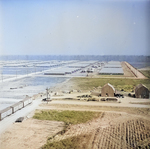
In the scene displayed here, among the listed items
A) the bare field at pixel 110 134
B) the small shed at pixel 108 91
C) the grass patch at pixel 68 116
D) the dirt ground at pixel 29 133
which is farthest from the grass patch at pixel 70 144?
the small shed at pixel 108 91

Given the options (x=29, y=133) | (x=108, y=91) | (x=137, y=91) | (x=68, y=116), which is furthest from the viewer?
(x=108, y=91)

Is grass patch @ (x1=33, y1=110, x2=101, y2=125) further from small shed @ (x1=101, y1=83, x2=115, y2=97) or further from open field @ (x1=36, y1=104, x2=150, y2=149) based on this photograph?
small shed @ (x1=101, y1=83, x2=115, y2=97)

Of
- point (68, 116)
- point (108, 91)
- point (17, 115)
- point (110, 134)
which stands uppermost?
point (108, 91)

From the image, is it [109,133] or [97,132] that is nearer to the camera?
[109,133]

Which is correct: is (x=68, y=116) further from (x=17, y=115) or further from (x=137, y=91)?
(x=137, y=91)

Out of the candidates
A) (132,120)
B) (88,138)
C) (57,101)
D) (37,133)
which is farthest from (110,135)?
(57,101)

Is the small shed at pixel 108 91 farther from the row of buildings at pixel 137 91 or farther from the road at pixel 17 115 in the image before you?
the road at pixel 17 115

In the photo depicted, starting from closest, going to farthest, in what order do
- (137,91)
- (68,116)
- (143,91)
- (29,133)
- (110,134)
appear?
(110,134)
(29,133)
(68,116)
(143,91)
(137,91)

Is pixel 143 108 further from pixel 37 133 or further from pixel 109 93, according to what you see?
pixel 37 133

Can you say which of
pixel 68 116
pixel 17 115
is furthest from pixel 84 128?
pixel 17 115
